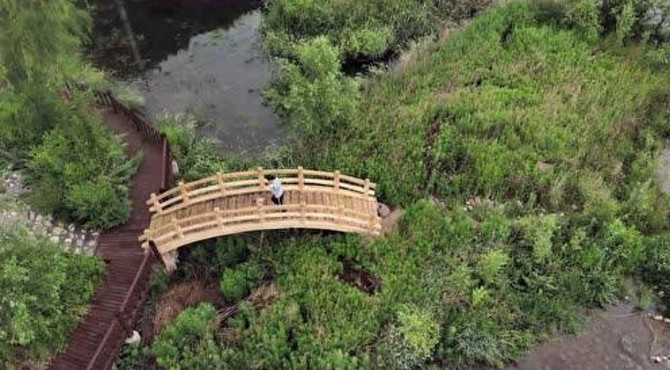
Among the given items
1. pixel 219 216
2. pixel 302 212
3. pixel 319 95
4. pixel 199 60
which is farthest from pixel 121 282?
pixel 199 60

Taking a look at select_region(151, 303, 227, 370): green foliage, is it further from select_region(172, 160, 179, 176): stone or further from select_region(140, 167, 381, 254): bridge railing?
select_region(172, 160, 179, 176): stone

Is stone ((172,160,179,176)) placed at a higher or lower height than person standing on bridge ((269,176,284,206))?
lower

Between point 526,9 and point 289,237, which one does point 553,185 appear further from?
point 526,9

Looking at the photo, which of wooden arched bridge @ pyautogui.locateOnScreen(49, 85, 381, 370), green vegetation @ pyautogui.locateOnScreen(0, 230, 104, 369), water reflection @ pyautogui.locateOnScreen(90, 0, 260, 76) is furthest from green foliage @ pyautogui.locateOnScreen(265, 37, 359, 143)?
water reflection @ pyautogui.locateOnScreen(90, 0, 260, 76)

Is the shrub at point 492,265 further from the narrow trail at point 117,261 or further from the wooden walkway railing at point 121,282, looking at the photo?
the narrow trail at point 117,261

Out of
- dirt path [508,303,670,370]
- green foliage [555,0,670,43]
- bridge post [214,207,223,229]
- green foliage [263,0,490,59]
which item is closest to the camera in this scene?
dirt path [508,303,670,370]

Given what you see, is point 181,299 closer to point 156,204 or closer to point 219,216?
point 219,216

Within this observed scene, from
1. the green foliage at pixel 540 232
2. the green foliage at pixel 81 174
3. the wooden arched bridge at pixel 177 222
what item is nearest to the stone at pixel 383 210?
the wooden arched bridge at pixel 177 222
